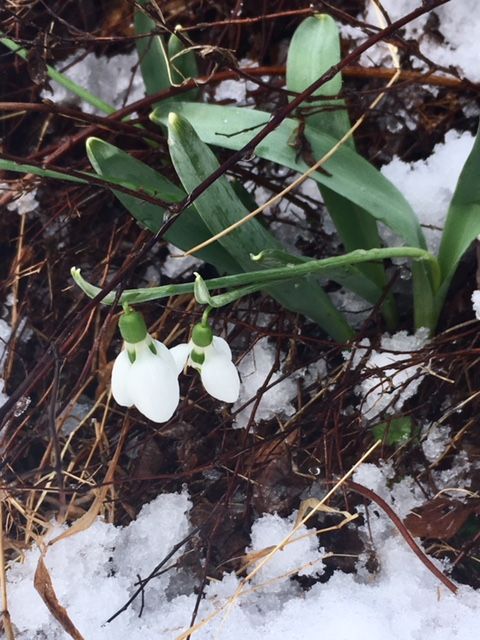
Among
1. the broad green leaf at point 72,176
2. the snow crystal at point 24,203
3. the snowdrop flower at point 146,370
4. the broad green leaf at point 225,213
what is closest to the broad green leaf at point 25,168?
the broad green leaf at point 72,176

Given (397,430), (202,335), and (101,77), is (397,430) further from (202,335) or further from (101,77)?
(101,77)

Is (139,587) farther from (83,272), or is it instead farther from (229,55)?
(229,55)

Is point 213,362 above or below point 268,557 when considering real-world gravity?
above

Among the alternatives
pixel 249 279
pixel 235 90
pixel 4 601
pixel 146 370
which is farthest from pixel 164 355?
pixel 235 90

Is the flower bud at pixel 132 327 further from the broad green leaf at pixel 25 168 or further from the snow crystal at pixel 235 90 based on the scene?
the snow crystal at pixel 235 90

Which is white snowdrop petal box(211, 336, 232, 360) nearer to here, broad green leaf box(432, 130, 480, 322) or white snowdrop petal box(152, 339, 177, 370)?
white snowdrop petal box(152, 339, 177, 370)

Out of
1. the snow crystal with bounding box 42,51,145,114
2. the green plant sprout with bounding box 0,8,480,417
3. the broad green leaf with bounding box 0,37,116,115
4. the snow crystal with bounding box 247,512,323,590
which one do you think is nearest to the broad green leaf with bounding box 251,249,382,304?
the green plant sprout with bounding box 0,8,480,417
